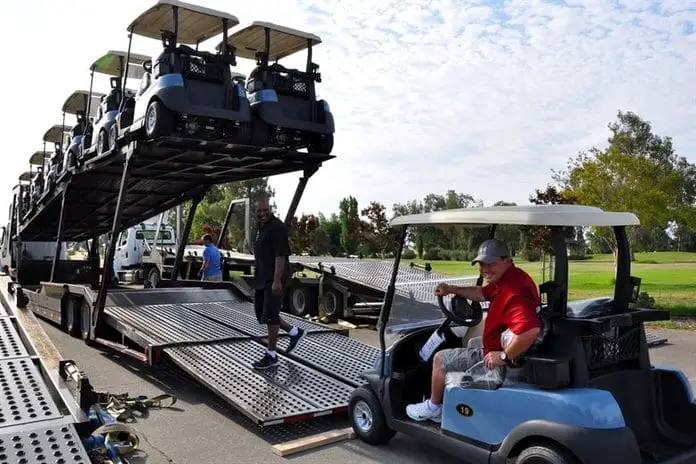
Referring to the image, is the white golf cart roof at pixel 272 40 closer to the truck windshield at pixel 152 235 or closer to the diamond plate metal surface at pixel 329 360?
the diamond plate metal surface at pixel 329 360

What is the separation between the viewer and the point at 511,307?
3814 millimetres

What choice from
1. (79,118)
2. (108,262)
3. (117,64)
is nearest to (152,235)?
(79,118)

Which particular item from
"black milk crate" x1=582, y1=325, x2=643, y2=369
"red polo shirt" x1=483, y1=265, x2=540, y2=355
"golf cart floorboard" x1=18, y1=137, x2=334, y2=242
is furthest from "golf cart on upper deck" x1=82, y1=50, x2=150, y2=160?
"black milk crate" x1=582, y1=325, x2=643, y2=369

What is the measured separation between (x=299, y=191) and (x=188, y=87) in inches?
94.2

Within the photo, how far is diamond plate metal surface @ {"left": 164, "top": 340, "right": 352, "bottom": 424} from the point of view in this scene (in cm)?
520

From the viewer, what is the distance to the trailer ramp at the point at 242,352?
17.6 ft

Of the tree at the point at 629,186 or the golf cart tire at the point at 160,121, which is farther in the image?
the tree at the point at 629,186

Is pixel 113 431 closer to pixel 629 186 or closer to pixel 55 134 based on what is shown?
pixel 55 134

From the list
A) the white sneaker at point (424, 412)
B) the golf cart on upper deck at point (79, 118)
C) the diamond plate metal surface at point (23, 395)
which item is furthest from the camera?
the golf cart on upper deck at point (79, 118)

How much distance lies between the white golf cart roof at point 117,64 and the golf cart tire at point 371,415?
576cm

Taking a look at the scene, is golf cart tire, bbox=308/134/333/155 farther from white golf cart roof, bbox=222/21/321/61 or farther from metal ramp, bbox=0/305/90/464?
metal ramp, bbox=0/305/90/464

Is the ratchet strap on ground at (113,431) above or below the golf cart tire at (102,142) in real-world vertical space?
below

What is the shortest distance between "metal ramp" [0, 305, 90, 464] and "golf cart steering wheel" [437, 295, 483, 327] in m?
2.56

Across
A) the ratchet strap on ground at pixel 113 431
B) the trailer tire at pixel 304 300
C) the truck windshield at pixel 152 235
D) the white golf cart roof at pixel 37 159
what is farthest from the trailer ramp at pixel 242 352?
the truck windshield at pixel 152 235
